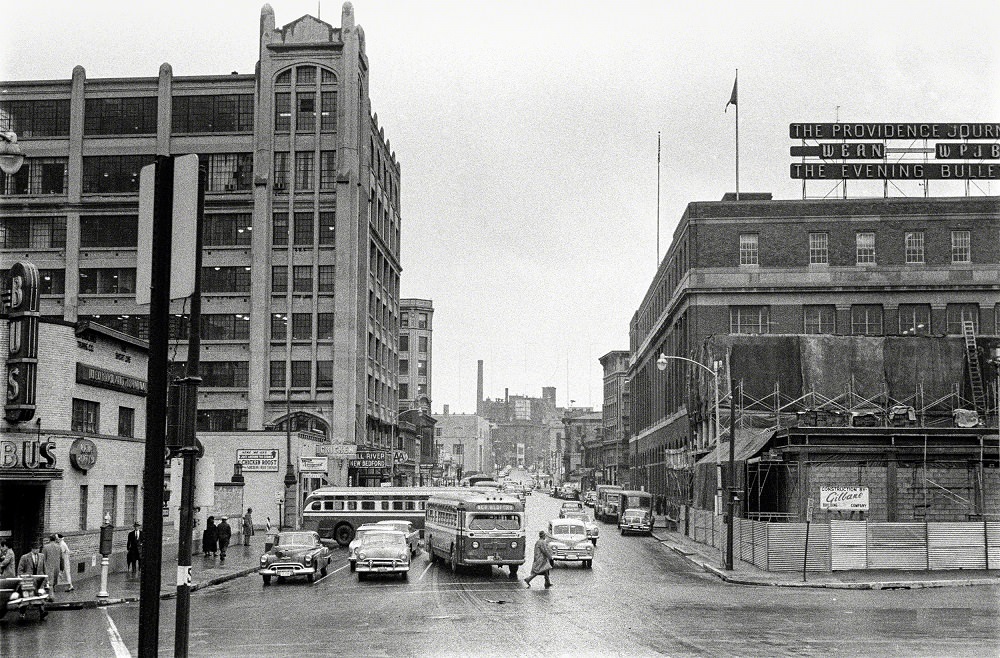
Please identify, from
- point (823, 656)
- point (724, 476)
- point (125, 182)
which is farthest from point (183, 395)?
point (125, 182)

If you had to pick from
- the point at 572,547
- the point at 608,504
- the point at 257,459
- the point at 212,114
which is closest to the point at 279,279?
the point at 212,114

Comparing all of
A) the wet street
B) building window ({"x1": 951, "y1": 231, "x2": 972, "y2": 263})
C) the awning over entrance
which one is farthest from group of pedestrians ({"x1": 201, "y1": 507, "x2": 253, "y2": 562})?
building window ({"x1": 951, "y1": 231, "x2": 972, "y2": 263})

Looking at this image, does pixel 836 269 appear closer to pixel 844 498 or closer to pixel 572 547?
pixel 844 498

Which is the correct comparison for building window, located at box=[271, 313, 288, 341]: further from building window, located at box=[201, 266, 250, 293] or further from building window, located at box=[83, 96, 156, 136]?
building window, located at box=[83, 96, 156, 136]

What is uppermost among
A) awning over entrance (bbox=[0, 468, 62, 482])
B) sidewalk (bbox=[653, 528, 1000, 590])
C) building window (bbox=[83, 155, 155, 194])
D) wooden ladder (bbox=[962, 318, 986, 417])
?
building window (bbox=[83, 155, 155, 194])

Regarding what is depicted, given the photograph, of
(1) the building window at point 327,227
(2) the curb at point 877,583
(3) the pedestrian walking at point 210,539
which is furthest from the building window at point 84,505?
(1) the building window at point 327,227

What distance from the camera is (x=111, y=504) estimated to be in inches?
1422

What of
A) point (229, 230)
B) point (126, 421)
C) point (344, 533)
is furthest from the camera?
point (229, 230)

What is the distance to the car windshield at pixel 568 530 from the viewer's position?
40.2 metres

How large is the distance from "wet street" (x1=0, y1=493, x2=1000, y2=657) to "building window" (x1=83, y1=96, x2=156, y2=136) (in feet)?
173

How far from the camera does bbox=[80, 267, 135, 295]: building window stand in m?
76.0

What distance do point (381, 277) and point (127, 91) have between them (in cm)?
2534

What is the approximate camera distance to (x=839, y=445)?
41562 millimetres

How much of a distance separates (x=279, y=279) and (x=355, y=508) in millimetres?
29514
